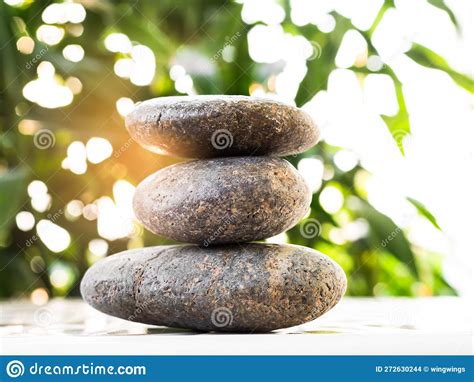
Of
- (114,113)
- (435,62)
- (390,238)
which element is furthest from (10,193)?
(435,62)

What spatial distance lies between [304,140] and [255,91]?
922mm

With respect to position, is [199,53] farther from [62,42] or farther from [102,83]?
[62,42]

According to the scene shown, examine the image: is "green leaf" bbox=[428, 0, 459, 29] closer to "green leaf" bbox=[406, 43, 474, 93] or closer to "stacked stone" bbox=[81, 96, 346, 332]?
"green leaf" bbox=[406, 43, 474, 93]

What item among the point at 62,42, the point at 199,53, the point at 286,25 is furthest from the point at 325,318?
the point at 62,42

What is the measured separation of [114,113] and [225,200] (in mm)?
915

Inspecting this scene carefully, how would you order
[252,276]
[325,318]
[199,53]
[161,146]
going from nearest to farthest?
[252,276] → [161,146] → [325,318] → [199,53]

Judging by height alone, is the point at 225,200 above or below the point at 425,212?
above

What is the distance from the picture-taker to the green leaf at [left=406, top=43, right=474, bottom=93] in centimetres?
182

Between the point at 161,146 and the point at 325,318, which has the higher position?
the point at 161,146

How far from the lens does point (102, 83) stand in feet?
5.91

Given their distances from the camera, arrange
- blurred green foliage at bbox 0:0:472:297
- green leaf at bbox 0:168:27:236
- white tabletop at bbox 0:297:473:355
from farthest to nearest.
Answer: blurred green foliage at bbox 0:0:472:297, green leaf at bbox 0:168:27:236, white tabletop at bbox 0:297:473:355

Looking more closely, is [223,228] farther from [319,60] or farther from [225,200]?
[319,60]

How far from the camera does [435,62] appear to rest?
1.84 m

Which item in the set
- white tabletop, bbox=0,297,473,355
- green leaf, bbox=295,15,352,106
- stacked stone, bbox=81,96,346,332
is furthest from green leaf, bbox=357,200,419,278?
stacked stone, bbox=81,96,346,332
